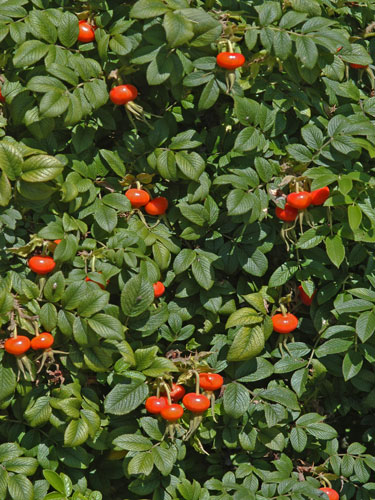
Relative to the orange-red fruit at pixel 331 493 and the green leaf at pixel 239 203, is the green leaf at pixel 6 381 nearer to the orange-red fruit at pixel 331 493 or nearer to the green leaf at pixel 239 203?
the green leaf at pixel 239 203

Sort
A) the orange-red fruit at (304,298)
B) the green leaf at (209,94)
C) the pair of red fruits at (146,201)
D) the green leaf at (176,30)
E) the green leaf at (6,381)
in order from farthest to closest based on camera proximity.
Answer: the orange-red fruit at (304,298)
the pair of red fruits at (146,201)
the green leaf at (209,94)
the green leaf at (6,381)
the green leaf at (176,30)

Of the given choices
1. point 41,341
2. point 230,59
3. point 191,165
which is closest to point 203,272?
point 191,165

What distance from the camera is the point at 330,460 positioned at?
241 cm

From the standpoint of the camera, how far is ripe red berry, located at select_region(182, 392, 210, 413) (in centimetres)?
216

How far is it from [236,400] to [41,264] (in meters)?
0.82

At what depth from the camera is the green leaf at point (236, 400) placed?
88.3 inches

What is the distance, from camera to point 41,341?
209 cm

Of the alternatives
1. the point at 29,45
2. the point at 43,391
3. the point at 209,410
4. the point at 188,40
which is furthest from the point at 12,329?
the point at 188,40

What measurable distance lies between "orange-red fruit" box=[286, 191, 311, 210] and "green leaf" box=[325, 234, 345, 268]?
145mm

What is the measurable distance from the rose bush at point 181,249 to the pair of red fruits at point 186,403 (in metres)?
0.01

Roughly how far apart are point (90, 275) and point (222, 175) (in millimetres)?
585

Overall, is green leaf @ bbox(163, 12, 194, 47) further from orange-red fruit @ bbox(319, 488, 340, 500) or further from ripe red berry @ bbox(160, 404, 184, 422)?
orange-red fruit @ bbox(319, 488, 340, 500)

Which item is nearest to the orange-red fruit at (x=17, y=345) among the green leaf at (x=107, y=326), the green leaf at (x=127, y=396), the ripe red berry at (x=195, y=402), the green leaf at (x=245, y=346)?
the green leaf at (x=107, y=326)

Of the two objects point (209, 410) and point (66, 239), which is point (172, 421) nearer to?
point (209, 410)
